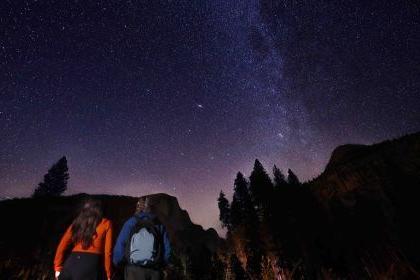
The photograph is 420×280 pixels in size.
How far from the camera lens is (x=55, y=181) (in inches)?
1927

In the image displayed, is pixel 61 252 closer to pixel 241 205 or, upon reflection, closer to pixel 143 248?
pixel 143 248

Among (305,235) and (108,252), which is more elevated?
(305,235)

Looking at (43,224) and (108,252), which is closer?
(108,252)

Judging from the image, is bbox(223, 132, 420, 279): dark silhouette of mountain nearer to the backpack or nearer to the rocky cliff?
the rocky cliff

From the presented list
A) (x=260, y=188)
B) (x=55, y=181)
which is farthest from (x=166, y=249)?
(x=55, y=181)

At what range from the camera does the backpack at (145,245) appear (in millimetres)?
3273

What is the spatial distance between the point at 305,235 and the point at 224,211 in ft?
82.8

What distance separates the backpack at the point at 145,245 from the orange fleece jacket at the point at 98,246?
27 centimetres

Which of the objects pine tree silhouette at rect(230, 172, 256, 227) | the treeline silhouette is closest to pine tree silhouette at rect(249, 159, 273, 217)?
the treeline silhouette

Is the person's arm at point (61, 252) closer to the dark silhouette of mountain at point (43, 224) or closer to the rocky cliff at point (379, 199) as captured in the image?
the dark silhouette of mountain at point (43, 224)

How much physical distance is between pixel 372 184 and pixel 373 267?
19965 millimetres

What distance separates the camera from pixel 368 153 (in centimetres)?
2558

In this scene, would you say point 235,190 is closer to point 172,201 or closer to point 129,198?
point 172,201

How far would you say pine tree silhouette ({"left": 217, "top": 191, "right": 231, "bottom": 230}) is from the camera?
5300 centimetres
